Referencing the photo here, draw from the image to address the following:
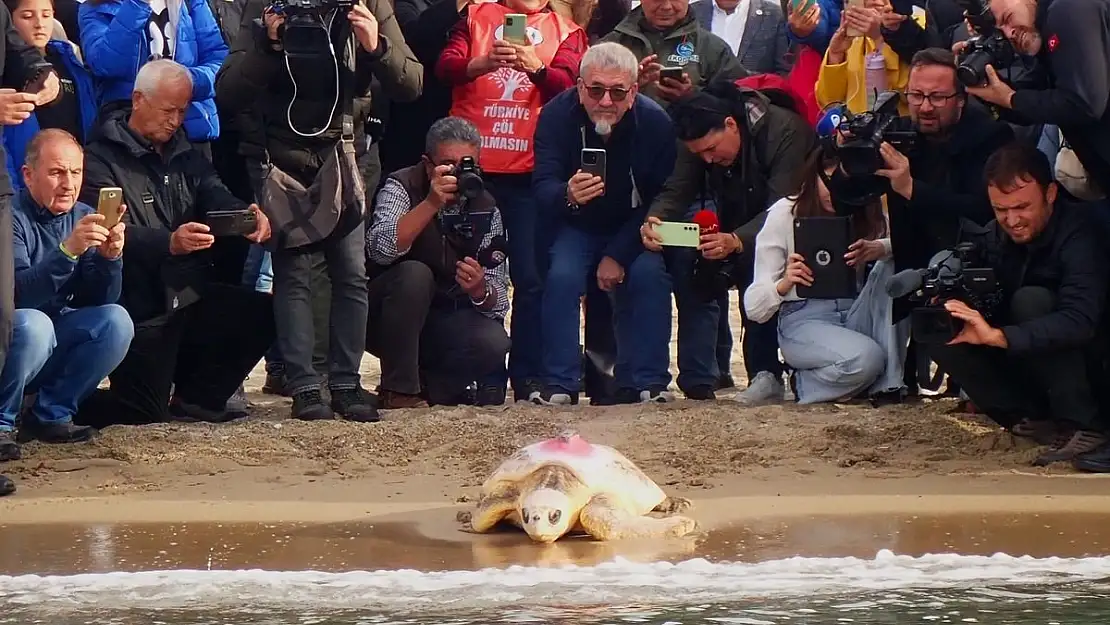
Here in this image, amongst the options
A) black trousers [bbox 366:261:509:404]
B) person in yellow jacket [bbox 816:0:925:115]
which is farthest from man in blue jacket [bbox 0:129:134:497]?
person in yellow jacket [bbox 816:0:925:115]

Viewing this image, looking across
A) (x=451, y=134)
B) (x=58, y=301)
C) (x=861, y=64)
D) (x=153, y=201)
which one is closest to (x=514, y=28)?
(x=451, y=134)

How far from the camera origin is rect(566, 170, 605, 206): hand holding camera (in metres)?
7.72

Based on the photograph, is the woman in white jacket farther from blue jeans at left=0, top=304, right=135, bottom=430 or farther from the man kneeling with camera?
blue jeans at left=0, top=304, right=135, bottom=430

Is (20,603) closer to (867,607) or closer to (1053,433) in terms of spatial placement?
(867,607)

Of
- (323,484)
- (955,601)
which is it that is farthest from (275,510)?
(955,601)

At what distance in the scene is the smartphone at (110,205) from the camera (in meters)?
6.47

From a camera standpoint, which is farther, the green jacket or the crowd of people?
the green jacket

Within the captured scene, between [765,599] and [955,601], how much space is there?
20.9 inches

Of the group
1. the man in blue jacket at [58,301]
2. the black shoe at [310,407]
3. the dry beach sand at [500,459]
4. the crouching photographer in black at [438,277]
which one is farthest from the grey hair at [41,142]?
the crouching photographer in black at [438,277]

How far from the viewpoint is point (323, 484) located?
6.34m

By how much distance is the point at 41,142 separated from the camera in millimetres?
6621

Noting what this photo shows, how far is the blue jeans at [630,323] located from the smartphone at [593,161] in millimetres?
411

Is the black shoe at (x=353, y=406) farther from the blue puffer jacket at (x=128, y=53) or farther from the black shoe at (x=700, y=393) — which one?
the black shoe at (x=700, y=393)

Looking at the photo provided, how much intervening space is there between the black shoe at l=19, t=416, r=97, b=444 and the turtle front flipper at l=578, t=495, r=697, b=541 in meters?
2.39
